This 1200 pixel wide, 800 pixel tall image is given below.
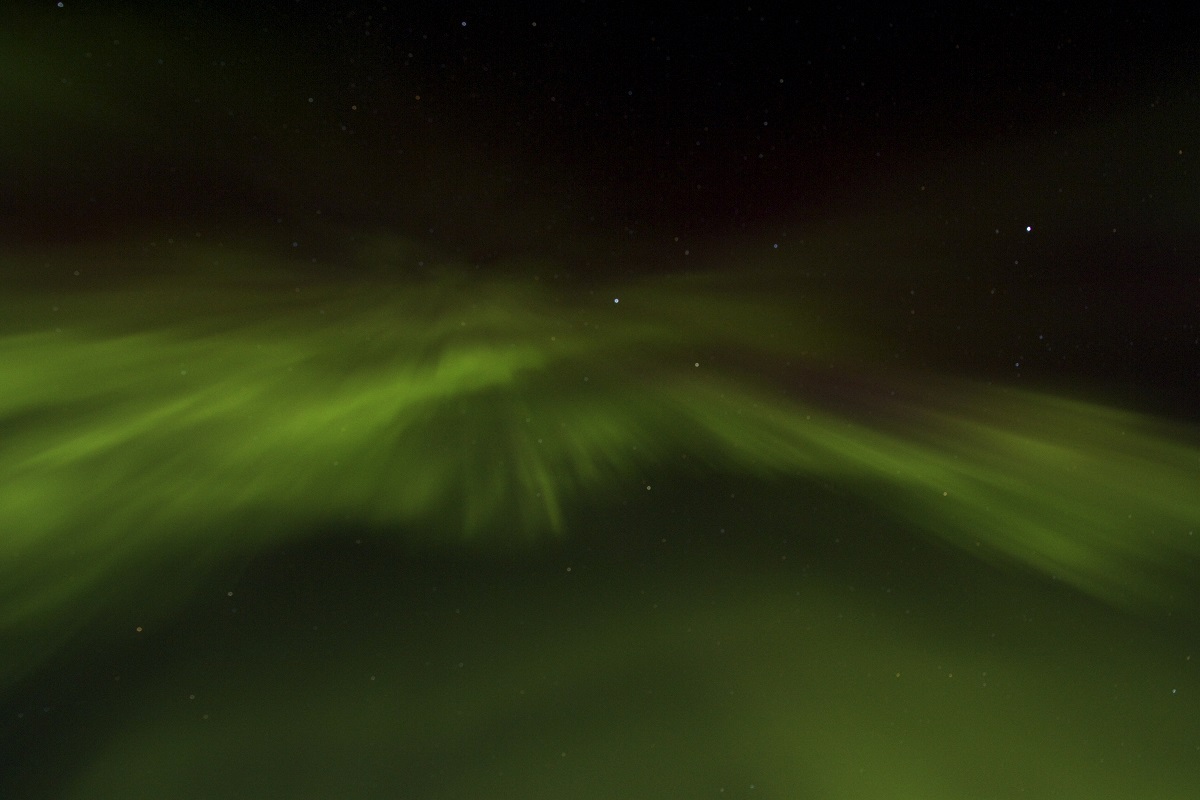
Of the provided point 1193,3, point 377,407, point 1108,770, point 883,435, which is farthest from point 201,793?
point 1193,3

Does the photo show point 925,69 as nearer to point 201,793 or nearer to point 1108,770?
point 1108,770

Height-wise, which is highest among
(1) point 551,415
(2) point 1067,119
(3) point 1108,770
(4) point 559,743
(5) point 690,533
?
(2) point 1067,119

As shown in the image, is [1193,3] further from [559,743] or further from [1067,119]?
[559,743]

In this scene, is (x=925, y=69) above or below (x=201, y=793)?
above

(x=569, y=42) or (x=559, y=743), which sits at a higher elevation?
(x=569, y=42)

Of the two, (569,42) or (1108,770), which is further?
(1108,770)

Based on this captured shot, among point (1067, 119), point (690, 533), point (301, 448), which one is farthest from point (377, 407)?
point (1067, 119)
